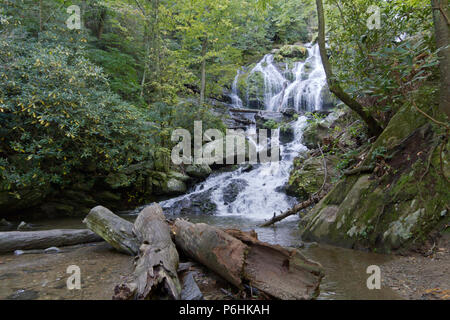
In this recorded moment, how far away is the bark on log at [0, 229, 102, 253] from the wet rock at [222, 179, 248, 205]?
5.83 meters

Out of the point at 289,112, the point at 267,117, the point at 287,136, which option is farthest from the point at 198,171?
the point at 289,112

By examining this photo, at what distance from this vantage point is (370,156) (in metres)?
4.93

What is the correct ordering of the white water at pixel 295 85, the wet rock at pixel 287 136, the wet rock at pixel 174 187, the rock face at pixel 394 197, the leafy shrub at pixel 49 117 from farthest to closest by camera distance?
the white water at pixel 295 85, the wet rock at pixel 287 136, the wet rock at pixel 174 187, the leafy shrub at pixel 49 117, the rock face at pixel 394 197

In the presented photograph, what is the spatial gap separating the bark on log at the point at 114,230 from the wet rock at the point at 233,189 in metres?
6.05

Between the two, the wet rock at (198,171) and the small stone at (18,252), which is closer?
the small stone at (18,252)

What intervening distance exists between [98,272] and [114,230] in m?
0.97

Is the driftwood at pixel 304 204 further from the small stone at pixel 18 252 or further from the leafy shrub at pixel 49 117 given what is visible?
the leafy shrub at pixel 49 117

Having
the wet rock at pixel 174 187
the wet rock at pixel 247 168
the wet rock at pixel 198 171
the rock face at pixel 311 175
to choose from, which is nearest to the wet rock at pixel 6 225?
the wet rock at pixel 174 187

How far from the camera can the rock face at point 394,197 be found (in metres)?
3.57

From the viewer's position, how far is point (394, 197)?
3.98 meters

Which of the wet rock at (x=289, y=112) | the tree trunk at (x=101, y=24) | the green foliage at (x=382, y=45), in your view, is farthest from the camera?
the wet rock at (x=289, y=112)

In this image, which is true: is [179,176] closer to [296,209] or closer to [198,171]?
[198,171]

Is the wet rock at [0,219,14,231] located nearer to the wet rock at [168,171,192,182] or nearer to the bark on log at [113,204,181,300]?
the bark on log at [113,204,181,300]
